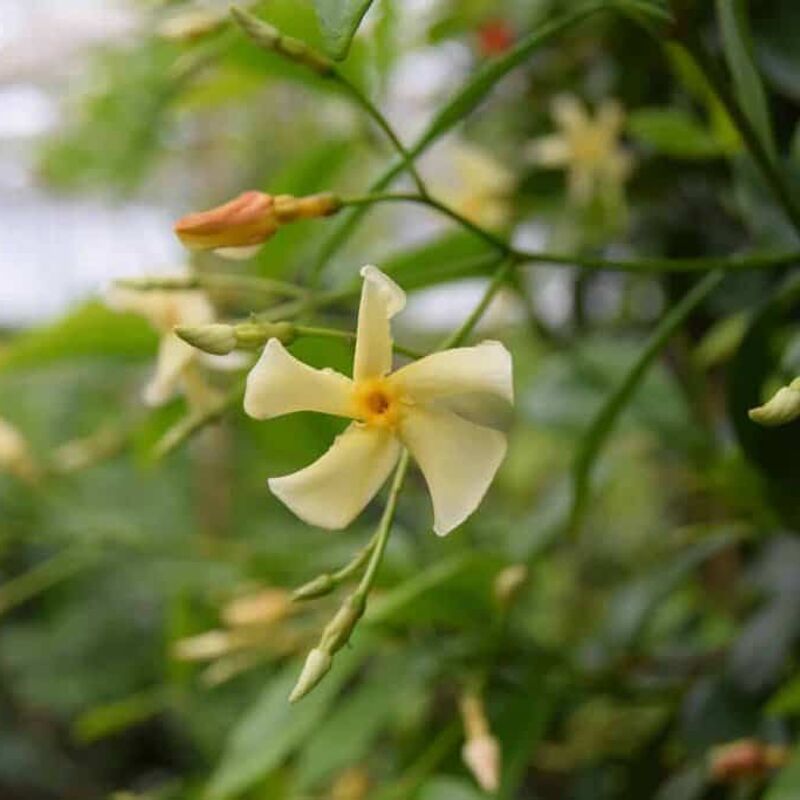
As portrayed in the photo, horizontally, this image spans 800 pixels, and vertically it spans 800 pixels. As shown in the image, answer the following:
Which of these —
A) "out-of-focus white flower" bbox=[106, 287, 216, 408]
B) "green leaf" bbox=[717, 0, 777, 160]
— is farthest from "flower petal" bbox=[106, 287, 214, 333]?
"green leaf" bbox=[717, 0, 777, 160]

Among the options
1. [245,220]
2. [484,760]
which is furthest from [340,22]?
[484,760]

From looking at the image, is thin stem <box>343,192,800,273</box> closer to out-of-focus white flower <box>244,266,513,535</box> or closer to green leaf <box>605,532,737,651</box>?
out-of-focus white flower <box>244,266,513,535</box>

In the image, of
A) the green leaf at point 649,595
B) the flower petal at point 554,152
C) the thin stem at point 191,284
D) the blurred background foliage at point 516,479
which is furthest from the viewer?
the flower petal at point 554,152

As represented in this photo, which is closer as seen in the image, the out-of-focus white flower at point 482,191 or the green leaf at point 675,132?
the green leaf at point 675,132

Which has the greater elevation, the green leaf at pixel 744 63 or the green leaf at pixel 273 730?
the green leaf at pixel 744 63

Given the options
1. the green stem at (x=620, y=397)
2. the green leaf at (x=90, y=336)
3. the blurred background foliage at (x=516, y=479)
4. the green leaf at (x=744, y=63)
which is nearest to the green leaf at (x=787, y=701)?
the blurred background foliage at (x=516, y=479)

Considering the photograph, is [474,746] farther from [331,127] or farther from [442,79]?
[331,127]

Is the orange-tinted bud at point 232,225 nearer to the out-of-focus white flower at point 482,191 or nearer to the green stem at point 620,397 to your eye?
the green stem at point 620,397
